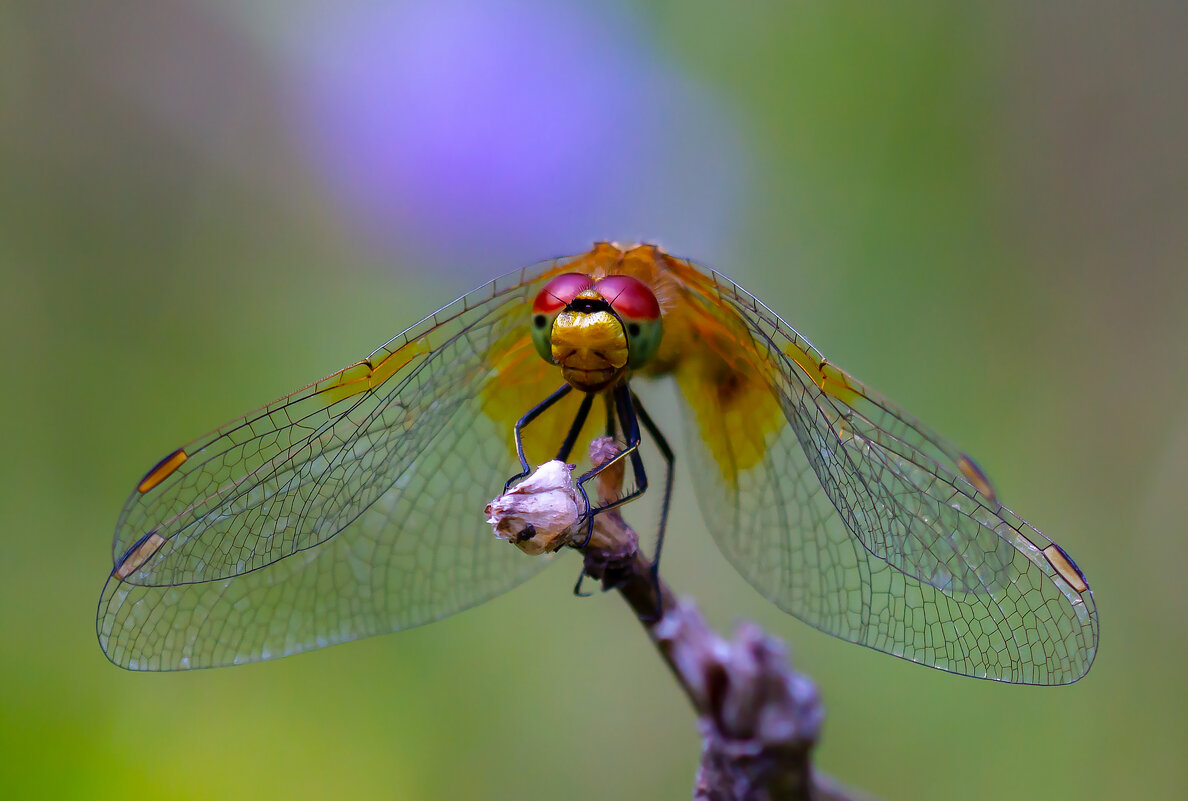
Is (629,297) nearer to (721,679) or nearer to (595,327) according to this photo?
(595,327)

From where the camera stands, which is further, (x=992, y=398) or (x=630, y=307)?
(x=992, y=398)

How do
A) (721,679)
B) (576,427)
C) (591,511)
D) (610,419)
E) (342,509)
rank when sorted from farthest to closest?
(610,419), (576,427), (342,509), (591,511), (721,679)

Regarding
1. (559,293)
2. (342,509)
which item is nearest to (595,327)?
(559,293)

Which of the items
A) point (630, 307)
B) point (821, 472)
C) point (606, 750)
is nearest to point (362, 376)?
point (630, 307)

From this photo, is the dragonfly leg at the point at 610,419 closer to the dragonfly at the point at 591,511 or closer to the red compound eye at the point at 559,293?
the dragonfly at the point at 591,511

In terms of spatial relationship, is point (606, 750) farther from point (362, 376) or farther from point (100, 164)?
point (100, 164)

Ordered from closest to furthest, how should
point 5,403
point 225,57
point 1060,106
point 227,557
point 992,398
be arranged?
point 227,557 → point 5,403 → point 992,398 → point 1060,106 → point 225,57

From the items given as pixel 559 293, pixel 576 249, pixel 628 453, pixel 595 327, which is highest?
pixel 576 249

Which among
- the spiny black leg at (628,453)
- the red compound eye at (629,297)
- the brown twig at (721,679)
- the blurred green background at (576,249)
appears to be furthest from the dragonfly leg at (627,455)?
the blurred green background at (576,249)
